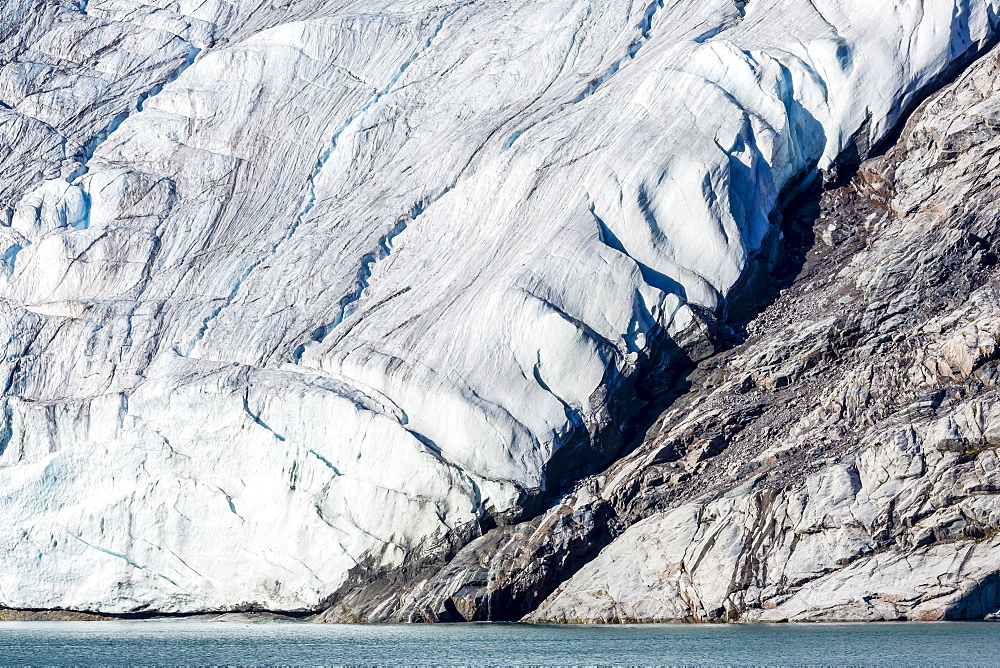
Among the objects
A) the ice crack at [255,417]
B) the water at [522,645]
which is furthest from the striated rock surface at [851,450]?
the ice crack at [255,417]

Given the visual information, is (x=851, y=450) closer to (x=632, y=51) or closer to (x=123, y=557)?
(x=632, y=51)

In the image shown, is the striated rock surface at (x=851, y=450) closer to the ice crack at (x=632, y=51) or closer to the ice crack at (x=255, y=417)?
the ice crack at (x=255, y=417)

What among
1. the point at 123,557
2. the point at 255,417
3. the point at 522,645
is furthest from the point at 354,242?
the point at 522,645

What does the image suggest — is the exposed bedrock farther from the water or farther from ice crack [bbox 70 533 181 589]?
ice crack [bbox 70 533 181 589]

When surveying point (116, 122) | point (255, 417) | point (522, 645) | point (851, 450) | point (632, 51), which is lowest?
point (522, 645)

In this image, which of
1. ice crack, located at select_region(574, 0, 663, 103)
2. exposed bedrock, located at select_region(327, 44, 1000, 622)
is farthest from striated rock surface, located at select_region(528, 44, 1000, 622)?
ice crack, located at select_region(574, 0, 663, 103)

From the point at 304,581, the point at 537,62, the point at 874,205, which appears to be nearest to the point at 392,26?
the point at 537,62
